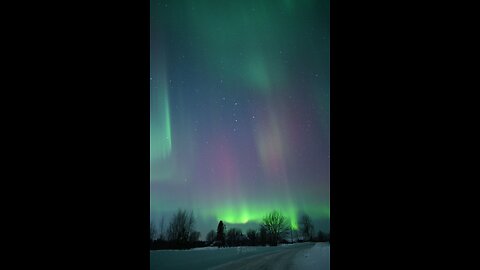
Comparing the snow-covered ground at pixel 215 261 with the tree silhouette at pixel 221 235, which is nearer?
the snow-covered ground at pixel 215 261

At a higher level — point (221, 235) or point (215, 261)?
point (221, 235)

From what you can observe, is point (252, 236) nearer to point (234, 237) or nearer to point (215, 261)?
point (234, 237)

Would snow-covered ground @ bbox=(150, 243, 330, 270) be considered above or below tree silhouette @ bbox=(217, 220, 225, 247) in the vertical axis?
below

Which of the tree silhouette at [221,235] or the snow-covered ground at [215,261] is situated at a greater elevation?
the tree silhouette at [221,235]

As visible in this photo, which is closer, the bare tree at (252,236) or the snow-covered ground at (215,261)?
the snow-covered ground at (215,261)

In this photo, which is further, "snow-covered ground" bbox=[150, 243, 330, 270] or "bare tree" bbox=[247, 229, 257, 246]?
"bare tree" bbox=[247, 229, 257, 246]

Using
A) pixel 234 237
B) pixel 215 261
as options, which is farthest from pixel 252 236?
pixel 215 261
